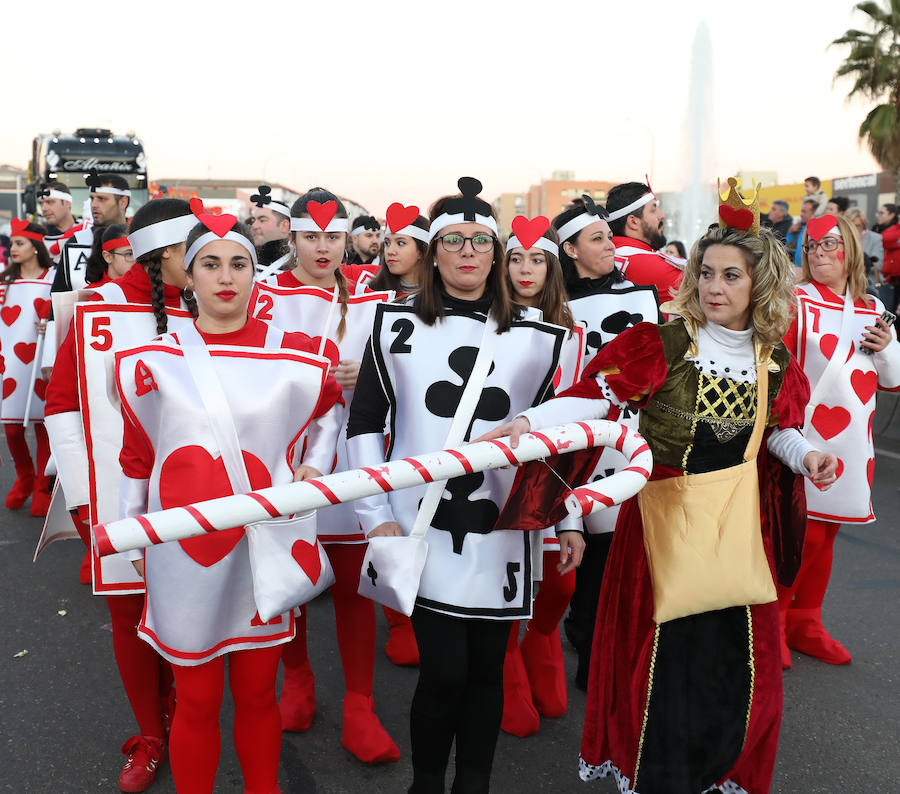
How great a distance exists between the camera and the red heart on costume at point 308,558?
8.86 ft

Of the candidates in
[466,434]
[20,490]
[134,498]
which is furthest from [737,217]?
[20,490]

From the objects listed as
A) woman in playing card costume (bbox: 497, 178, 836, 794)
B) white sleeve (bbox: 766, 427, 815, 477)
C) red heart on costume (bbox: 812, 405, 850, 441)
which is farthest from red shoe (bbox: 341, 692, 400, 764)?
red heart on costume (bbox: 812, 405, 850, 441)

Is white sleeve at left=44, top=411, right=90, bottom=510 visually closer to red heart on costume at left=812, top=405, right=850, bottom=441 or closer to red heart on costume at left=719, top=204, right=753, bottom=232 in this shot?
red heart on costume at left=719, top=204, right=753, bottom=232

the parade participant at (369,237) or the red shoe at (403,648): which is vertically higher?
the parade participant at (369,237)

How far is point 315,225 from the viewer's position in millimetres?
4215

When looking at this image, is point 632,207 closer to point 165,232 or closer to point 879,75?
point 165,232

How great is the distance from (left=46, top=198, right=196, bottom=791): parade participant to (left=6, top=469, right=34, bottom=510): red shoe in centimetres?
423

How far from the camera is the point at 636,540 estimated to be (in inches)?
119

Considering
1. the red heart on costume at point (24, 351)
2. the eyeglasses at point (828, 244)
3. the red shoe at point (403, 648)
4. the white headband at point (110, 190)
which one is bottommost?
the red shoe at point (403, 648)

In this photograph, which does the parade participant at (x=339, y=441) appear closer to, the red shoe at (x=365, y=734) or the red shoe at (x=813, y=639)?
the red shoe at (x=365, y=734)

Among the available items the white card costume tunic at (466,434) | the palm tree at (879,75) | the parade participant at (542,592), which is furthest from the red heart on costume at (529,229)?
the palm tree at (879,75)

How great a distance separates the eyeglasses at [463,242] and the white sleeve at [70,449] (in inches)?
62.4

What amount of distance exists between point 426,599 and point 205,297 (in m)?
1.18

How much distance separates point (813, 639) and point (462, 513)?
265 centimetres
